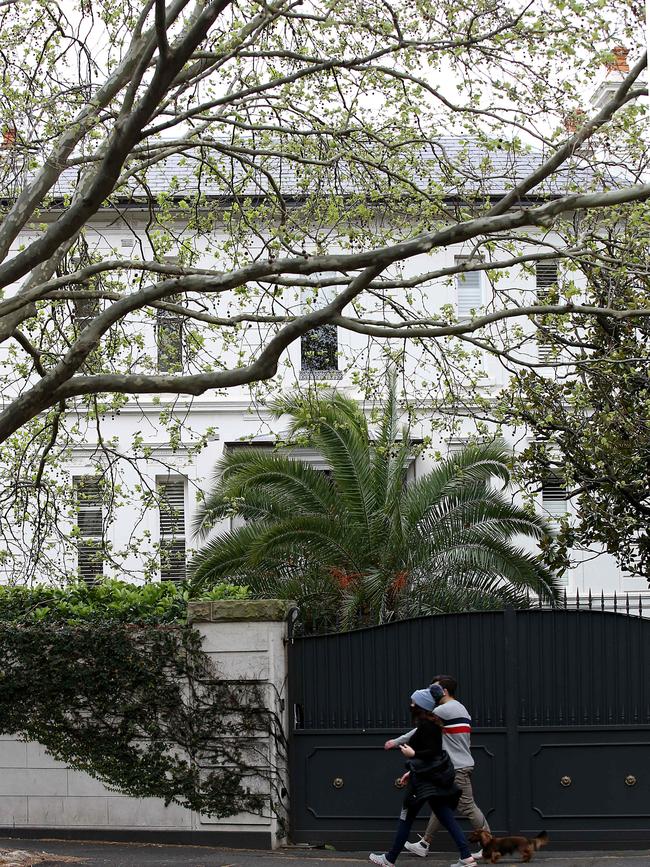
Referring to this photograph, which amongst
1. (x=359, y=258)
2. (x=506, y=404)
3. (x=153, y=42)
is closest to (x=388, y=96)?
(x=153, y=42)

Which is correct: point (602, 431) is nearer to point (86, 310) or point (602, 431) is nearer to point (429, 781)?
point (429, 781)

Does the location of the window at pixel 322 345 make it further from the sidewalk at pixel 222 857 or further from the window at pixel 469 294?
the sidewalk at pixel 222 857

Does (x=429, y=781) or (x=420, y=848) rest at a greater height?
(x=429, y=781)

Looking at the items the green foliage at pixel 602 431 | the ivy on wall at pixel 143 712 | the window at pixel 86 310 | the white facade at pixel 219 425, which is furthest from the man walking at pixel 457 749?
the white facade at pixel 219 425

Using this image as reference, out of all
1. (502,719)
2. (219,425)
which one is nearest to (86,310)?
(219,425)

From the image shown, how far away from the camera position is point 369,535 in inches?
669

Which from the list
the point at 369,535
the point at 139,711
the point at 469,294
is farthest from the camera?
the point at 469,294

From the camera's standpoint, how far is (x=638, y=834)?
10.9 metres

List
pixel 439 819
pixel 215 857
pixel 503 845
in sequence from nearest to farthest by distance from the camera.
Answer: pixel 439 819, pixel 503 845, pixel 215 857

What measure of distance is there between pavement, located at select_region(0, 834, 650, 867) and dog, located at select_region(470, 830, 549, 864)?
29 centimetres

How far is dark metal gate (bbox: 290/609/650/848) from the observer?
11.0 meters

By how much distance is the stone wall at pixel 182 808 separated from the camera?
36.8ft

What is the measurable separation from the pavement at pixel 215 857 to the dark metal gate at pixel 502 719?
0.93 ft

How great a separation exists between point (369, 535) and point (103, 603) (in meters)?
5.60
